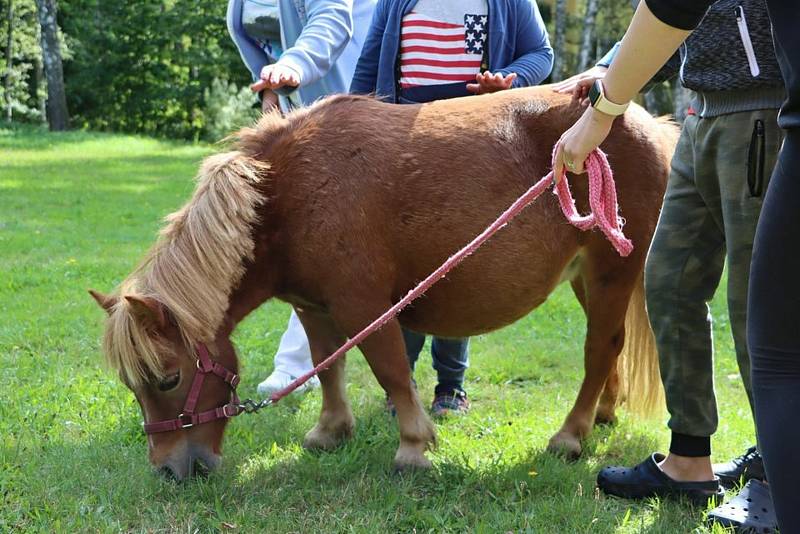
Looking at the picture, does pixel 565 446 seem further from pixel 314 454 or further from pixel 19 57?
pixel 19 57

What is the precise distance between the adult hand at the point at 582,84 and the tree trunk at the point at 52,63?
68.0 ft

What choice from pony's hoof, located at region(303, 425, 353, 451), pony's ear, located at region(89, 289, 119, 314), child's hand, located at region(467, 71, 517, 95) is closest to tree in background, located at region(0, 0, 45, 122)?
child's hand, located at region(467, 71, 517, 95)

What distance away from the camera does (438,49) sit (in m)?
4.09

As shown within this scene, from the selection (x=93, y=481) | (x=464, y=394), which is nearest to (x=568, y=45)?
(x=464, y=394)

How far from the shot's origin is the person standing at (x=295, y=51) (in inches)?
153

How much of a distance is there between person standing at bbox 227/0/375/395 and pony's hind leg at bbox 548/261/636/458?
157 centimetres

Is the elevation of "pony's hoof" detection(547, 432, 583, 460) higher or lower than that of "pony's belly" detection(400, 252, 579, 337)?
lower

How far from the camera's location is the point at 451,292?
11.7 feet

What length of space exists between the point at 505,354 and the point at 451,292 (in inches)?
85.2

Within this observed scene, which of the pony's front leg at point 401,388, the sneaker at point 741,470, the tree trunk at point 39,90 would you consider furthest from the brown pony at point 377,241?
the tree trunk at point 39,90

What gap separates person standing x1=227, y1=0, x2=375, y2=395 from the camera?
3879mm

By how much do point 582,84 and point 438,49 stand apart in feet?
3.14

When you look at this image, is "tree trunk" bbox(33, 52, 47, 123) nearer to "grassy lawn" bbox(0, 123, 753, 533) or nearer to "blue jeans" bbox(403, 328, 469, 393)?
"grassy lawn" bbox(0, 123, 753, 533)

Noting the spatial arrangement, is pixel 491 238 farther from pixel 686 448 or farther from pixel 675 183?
pixel 686 448
